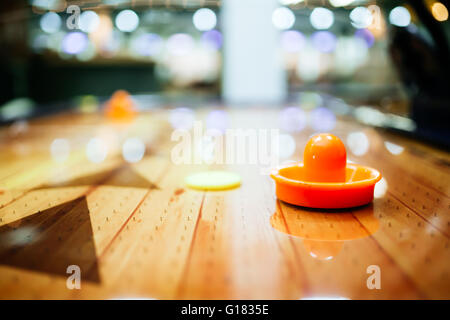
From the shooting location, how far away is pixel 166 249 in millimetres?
792

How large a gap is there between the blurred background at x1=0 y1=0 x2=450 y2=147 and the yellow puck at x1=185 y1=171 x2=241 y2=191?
1.02m

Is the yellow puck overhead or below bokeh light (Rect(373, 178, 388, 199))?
overhead

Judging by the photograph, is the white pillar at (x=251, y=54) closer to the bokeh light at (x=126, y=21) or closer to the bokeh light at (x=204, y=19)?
the bokeh light at (x=126, y=21)

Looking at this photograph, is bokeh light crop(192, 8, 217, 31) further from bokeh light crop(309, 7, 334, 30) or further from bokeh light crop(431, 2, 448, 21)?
bokeh light crop(431, 2, 448, 21)

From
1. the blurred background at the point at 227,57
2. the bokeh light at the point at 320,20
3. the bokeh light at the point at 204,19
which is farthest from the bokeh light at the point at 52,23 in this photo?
the bokeh light at the point at 320,20

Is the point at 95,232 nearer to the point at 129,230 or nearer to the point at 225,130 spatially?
the point at 129,230

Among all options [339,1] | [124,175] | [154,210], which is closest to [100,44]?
[339,1]

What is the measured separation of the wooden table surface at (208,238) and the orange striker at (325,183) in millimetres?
29

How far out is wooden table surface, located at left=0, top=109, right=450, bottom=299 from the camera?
0.64 meters

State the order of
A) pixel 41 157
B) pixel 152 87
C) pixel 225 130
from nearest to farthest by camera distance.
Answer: pixel 41 157, pixel 225 130, pixel 152 87

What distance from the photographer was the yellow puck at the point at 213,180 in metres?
1.25

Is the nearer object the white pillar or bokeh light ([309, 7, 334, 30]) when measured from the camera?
the white pillar

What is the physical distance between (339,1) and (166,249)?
247 inches

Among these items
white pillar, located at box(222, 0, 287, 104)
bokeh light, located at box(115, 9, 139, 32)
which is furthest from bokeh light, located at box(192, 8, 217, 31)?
white pillar, located at box(222, 0, 287, 104)
